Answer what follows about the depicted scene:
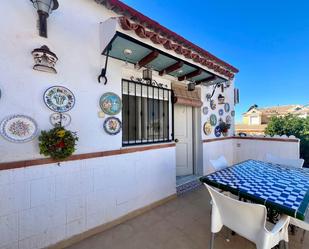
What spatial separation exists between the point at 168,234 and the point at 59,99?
2.47 meters

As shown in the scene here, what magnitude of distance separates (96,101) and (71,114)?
413mm

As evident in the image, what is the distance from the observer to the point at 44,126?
2.02 meters

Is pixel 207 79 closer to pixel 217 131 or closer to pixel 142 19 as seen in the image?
pixel 217 131

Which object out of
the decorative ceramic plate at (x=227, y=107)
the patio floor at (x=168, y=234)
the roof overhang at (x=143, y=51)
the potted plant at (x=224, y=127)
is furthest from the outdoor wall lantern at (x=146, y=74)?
the decorative ceramic plate at (x=227, y=107)

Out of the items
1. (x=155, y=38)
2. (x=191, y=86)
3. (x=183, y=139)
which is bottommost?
(x=183, y=139)

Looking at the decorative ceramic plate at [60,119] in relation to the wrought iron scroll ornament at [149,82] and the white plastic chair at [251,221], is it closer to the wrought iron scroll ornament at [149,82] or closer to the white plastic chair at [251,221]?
the wrought iron scroll ornament at [149,82]

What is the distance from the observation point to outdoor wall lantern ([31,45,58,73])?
188 centimetres

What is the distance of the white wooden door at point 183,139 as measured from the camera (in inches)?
175

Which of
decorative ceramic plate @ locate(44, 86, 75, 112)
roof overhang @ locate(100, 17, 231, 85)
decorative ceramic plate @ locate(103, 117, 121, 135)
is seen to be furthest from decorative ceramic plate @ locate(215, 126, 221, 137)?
decorative ceramic plate @ locate(44, 86, 75, 112)

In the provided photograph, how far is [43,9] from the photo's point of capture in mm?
1847

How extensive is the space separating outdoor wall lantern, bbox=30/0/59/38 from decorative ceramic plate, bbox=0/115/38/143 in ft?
3.47

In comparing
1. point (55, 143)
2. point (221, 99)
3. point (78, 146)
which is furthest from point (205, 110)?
point (55, 143)

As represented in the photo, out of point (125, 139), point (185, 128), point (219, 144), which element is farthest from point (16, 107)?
point (219, 144)

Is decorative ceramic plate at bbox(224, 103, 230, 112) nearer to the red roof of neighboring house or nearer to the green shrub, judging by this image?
the green shrub
